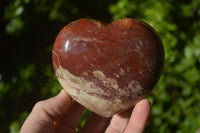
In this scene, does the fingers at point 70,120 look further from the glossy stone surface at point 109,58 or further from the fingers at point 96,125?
the glossy stone surface at point 109,58

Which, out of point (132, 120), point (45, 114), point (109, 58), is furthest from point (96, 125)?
point (109, 58)

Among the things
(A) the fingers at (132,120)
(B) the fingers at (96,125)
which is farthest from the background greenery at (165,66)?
(B) the fingers at (96,125)

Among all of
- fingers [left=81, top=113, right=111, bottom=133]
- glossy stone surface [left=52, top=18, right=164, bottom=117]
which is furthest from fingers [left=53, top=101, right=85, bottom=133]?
glossy stone surface [left=52, top=18, right=164, bottom=117]

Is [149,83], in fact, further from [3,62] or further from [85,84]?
[3,62]

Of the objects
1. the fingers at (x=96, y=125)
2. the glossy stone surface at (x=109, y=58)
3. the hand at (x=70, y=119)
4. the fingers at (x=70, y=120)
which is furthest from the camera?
the fingers at (x=96, y=125)

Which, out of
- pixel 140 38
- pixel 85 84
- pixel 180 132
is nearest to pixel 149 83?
pixel 140 38
